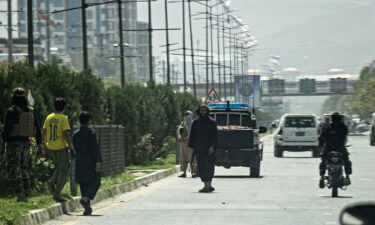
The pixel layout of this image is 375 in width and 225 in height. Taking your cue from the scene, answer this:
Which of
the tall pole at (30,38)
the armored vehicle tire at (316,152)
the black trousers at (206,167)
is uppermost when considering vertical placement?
the tall pole at (30,38)

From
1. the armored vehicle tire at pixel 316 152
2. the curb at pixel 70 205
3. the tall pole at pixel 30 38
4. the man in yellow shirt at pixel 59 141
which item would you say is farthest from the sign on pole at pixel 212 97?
the man in yellow shirt at pixel 59 141

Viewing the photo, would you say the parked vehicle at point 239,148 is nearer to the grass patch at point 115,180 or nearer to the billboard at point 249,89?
the grass patch at point 115,180

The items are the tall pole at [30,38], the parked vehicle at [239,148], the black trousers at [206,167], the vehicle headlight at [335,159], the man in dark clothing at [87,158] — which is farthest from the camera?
the parked vehicle at [239,148]

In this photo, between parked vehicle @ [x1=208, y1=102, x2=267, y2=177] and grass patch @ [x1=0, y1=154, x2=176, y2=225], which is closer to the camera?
grass patch @ [x1=0, y1=154, x2=176, y2=225]

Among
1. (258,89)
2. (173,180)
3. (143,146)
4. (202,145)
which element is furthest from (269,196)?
(258,89)

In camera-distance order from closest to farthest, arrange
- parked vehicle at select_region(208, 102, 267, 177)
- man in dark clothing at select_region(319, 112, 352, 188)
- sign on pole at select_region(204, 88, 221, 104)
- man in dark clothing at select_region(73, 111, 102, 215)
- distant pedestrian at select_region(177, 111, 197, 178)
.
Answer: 1. man in dark clothing at select_region(73, 111, 102, 215)
2. man in dark clothing at select_region(319, 112, 352, 188)
3. distant pedestrian at select_region(177, 111, 197, 178)
4. parked vehicle at select_region(208, 102, 267, 177)
5. sign on pole at select_region(204, 88, 221, 104)

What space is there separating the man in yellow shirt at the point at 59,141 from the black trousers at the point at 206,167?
555cm

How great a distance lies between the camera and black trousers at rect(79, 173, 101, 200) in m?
17.6

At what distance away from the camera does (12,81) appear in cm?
2138

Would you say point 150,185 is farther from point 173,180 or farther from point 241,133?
point 241,133

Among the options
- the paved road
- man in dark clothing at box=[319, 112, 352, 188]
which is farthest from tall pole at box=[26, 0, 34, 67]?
man in dark clothing at box=[319, 112, 352, 188]

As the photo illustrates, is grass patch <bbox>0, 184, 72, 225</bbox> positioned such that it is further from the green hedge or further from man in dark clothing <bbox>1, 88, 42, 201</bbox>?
the green hedge

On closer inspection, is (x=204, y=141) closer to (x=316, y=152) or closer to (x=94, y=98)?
(x=94, y=98)

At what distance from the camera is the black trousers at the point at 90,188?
57.8ft
